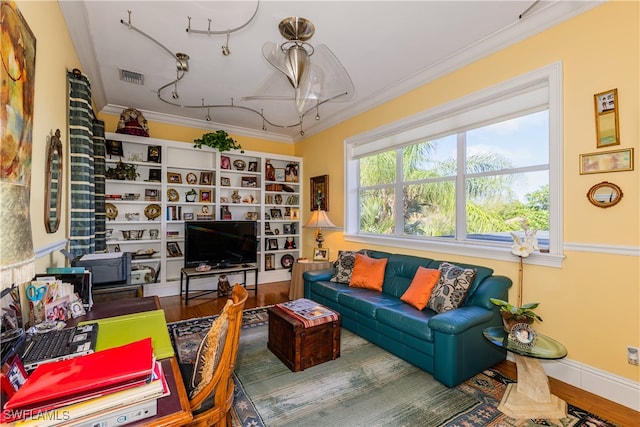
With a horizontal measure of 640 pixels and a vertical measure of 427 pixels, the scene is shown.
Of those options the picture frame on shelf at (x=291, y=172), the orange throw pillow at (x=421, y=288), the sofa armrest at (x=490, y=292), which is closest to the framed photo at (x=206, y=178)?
the picture frame on shelf at (x=291, y=172)

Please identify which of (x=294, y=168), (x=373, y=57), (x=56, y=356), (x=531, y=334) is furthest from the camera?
(x=294, y=168)

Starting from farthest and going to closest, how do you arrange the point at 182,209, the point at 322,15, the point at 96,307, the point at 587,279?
the point at 182,209
the point at 322,15
the point at 587,279
the point at 96,307

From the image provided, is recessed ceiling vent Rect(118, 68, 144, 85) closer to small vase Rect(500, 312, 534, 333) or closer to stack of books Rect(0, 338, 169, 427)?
stack of books Rect(0, 338, 169, 427)

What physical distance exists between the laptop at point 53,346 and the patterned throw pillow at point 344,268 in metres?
2.74

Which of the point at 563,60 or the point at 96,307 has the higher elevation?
the point at 563,60

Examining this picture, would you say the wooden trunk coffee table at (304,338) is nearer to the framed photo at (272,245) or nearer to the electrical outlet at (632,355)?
the electrical outlet at (632,355)

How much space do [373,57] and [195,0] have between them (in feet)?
5.51

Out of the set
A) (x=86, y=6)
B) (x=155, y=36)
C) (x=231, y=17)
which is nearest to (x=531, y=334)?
(x=231, y=17)

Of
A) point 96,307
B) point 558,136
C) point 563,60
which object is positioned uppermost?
point 563,60

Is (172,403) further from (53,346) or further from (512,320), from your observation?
(512,320)

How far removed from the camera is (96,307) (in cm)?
184

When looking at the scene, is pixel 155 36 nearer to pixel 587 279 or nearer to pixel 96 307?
pixel 96 307

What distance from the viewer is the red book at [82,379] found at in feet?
2.47

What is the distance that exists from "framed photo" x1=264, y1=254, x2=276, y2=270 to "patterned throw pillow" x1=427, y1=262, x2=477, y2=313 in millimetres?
3427
